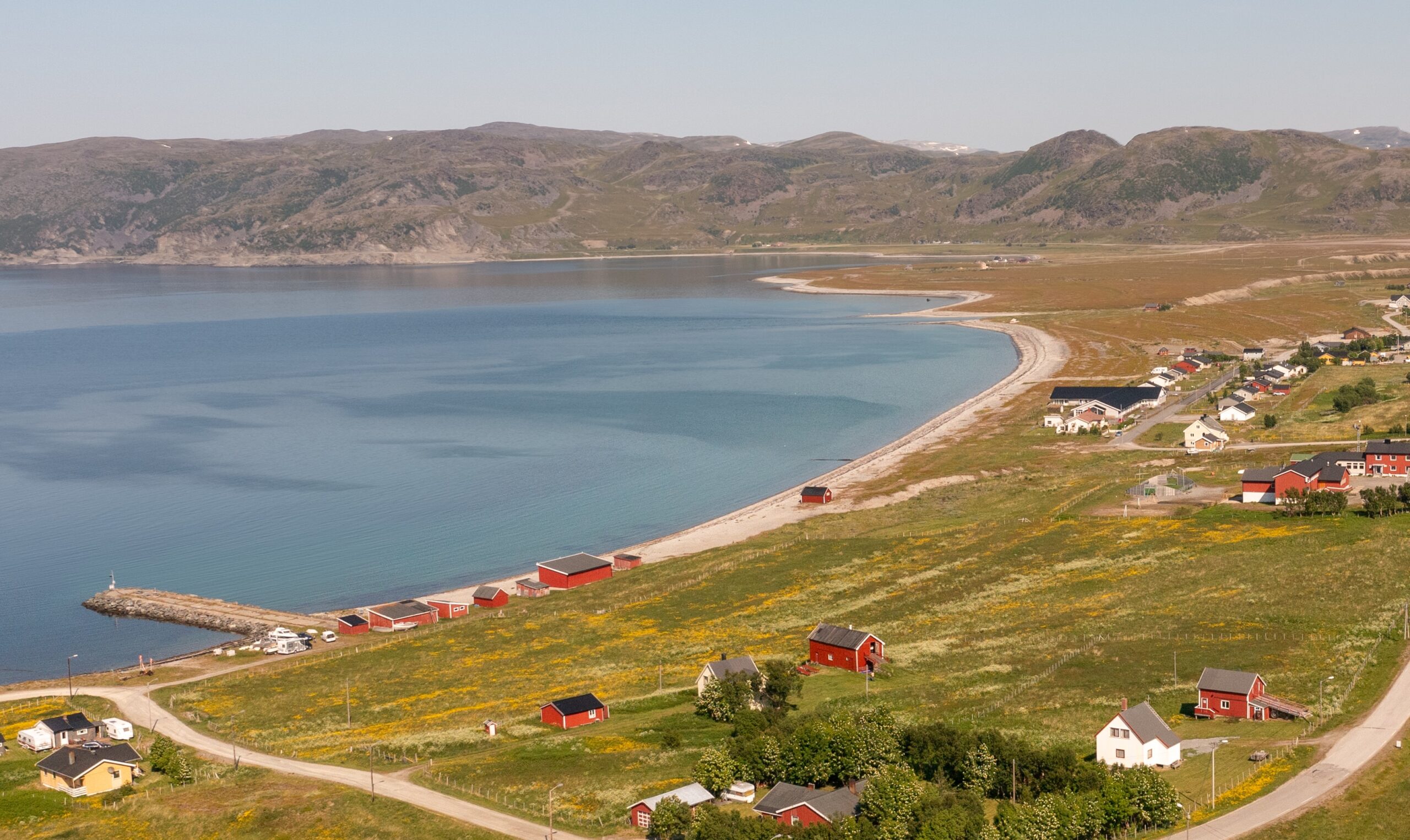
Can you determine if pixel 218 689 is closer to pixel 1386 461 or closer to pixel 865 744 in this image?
pixel 865 744

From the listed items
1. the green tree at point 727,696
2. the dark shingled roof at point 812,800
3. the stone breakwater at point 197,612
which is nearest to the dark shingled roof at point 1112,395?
the stone breakwater at point 197,612

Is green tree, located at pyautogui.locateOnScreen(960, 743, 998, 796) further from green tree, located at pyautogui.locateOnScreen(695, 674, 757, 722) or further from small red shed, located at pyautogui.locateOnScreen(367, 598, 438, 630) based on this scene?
small red shed, located at pyautogui.locateOnScreen(367, 598, 438, 630)

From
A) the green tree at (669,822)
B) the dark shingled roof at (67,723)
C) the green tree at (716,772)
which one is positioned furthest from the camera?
the dark shingled roof at (67,723)

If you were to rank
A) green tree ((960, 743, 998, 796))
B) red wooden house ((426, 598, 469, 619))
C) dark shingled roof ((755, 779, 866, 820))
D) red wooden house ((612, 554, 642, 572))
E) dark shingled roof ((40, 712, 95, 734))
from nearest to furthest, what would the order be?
dark shingled roof ((755, 779, 866, 820))
green tree ((960, 743, 998, 796))
dark shingled roof ((40, 712, 95, 734))
red wooden house ((426, 598, 469, 619))
red wooden house ((612, 554, 642, 572))

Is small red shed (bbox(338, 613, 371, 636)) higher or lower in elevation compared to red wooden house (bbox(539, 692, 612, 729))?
lower

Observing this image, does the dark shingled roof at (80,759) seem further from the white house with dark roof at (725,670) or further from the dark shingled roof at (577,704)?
the white house with dark roof at (725,670)

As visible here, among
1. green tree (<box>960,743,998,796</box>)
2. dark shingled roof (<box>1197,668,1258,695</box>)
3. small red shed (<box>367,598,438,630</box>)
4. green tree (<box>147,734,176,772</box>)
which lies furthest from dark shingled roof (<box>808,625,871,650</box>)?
green tree (<box>147,734,176,772</box>)
